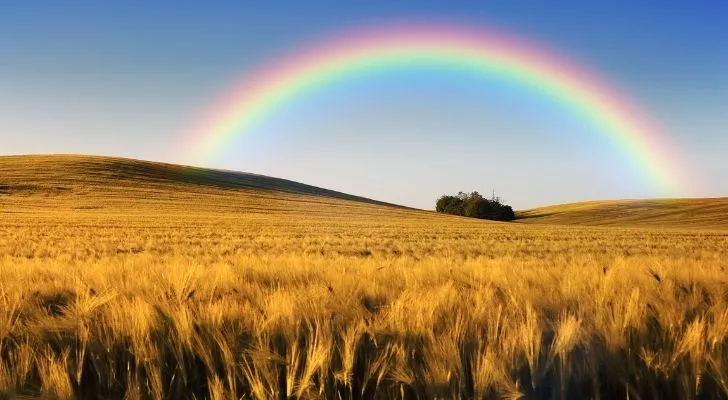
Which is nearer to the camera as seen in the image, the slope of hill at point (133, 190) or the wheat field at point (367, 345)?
the wheat field at point (367, 345)

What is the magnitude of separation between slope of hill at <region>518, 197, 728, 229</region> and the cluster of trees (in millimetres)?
4531

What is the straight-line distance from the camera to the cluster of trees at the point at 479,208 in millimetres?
93688

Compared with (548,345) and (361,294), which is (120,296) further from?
(548,345)

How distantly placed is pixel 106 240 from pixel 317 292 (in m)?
20.8

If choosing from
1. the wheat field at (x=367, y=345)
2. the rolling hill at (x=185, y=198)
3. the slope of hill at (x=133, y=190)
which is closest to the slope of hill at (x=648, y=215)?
the rolling hill at (x=185, y=198)

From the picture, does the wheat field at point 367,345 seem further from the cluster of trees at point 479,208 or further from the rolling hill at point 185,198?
the cluster of trees at point 479,208

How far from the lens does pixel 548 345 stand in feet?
7.95

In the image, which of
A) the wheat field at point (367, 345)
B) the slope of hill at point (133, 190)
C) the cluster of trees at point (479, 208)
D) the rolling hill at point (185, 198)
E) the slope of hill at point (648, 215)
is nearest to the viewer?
the wheat field at point (367, 345)

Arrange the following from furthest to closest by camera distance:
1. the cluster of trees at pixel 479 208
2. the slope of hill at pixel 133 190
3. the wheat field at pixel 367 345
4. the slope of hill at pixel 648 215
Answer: the cluster of trees at pixel 479 208
the slope of hill at pixel 648 215
the slope of hill at pixel 133 190
the wheat field at pixel 367 345

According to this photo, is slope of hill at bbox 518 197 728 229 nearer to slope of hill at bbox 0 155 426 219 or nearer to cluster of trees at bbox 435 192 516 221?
cluster of trees at bbox 435 192 516 221

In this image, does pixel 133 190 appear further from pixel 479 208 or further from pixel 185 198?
pixel 479 208

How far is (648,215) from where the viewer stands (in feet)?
286

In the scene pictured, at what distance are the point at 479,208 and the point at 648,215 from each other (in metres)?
26.3

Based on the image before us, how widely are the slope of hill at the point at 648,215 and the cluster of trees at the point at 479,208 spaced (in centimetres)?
453
